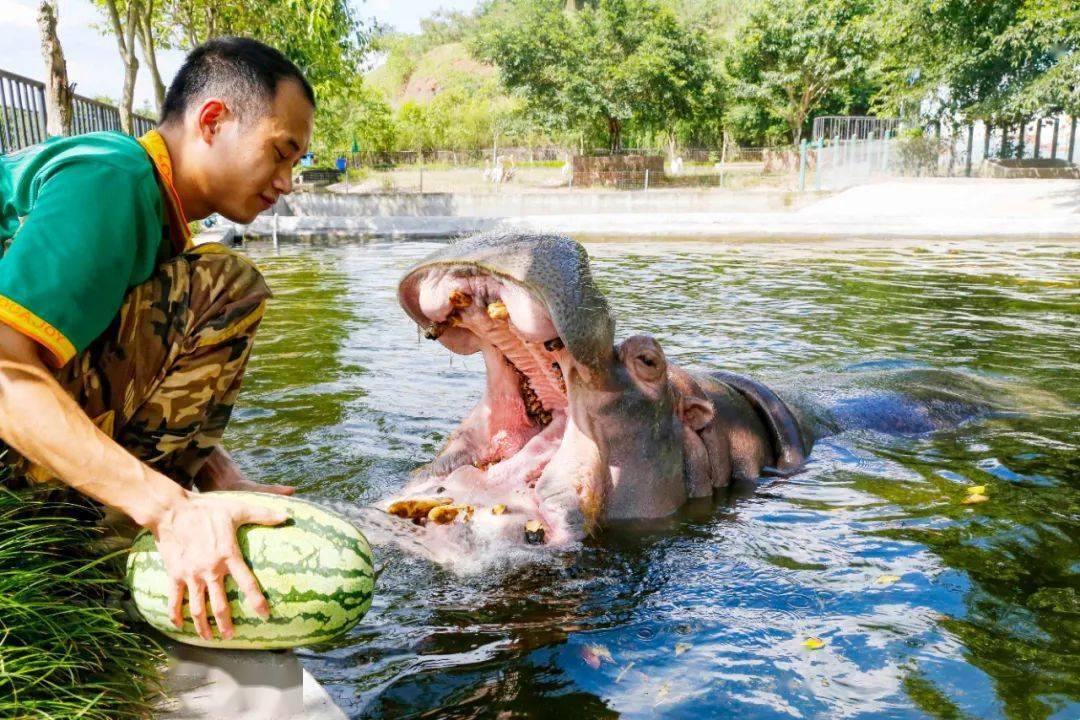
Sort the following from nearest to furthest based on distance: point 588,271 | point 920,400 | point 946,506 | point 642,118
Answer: point 588,271 → point 946,506 → point 920,400 → point 642,118

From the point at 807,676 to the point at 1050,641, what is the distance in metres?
0.69

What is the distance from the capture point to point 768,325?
7426 mm

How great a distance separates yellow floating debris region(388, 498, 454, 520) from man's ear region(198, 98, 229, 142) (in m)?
1.23

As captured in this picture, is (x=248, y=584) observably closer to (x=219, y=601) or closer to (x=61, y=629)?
(x=219, y=601)

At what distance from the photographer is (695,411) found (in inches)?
135

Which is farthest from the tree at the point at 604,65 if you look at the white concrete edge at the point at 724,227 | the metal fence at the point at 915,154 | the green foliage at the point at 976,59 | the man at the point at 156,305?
the man at the point at 156,305

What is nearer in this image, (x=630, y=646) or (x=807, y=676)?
(x=807, y=676)

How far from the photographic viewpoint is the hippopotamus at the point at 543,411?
2672 mm

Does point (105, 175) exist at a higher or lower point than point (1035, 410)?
higher

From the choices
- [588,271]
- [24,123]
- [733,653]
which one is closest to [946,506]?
[733,653]

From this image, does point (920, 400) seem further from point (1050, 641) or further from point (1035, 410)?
point (1050, 641)

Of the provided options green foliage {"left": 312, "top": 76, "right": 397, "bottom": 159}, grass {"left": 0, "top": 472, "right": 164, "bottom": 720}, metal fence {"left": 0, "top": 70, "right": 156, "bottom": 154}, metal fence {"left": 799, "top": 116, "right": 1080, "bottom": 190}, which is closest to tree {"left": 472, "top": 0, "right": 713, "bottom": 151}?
metal fence {"left": 799, "top": 116, "right": 1080, "bottom": 190}

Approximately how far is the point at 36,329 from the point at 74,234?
20cm

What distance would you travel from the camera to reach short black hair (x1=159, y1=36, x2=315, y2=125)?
2.25 meters
